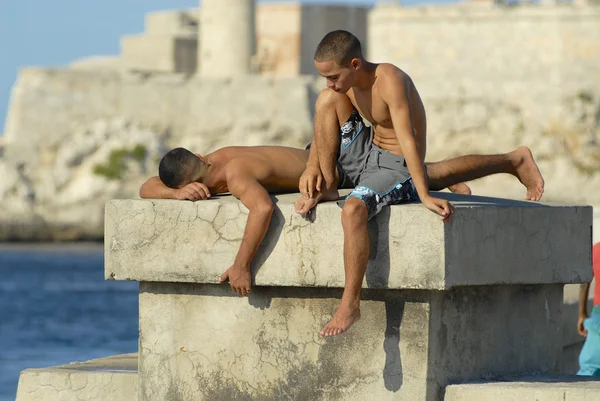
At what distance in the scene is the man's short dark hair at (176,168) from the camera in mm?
5645

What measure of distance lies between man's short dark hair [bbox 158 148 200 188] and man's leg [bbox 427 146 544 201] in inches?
38.5

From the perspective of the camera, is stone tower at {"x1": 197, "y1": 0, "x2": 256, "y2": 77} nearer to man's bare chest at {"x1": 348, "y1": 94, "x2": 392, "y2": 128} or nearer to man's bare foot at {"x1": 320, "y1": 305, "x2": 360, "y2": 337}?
man's bare chest at {"x1": 348, "y1": 94, "x2": 392, "y2": 128}

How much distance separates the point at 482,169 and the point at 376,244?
120cm

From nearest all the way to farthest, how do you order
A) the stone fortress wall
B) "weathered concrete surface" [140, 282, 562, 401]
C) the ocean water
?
"weathered concrete surface" [140, 282, 562, 401], the ocean water, the stone fortress wall

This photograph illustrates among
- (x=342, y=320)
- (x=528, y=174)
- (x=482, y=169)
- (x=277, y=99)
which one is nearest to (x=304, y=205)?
(x=342, y=320)

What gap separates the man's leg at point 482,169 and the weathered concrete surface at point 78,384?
1.46 m

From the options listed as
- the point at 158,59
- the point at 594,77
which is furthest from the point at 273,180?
the point at 158,59

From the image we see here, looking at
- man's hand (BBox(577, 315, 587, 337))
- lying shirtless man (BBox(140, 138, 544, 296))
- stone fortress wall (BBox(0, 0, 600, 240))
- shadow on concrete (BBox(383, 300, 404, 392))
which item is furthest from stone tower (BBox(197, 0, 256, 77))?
shadow on concrete (BBox(383, 300, 404, 392))

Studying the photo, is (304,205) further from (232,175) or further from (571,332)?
(571,332)

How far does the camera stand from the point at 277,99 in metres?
54.4

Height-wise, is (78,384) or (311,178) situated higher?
(311,178)

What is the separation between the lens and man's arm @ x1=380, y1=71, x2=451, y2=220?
524 cm

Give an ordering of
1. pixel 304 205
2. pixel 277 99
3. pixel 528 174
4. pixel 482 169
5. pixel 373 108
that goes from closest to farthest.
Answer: pixel 304 205 → pixel 373 108 → pixel 482 169 → pixel 528 174 → pixel 277 99

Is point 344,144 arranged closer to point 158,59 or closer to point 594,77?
point 594,77
